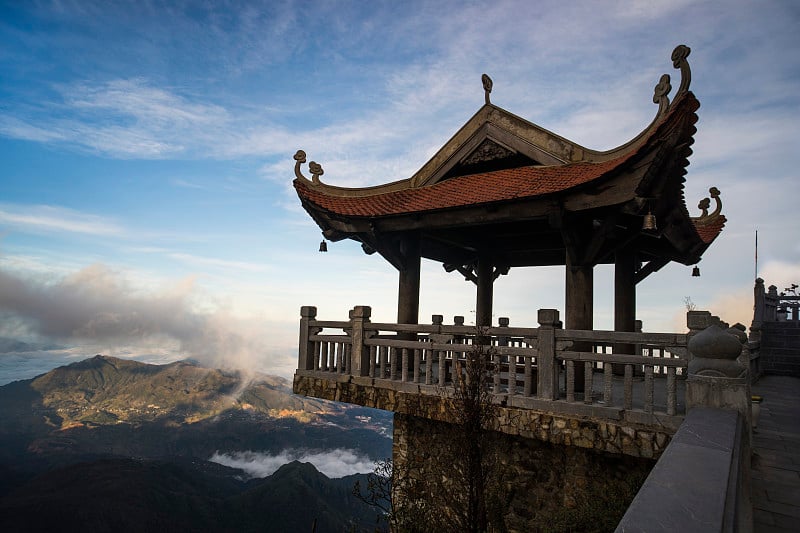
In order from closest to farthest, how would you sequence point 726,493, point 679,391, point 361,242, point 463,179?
point 726,493 → point 679,391 → point 463,179 → point 361,242

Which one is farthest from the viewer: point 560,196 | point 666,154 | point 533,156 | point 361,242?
point 361,242

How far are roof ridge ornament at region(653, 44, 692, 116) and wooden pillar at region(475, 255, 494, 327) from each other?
243 inches

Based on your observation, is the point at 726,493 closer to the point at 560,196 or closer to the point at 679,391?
the point at 560,196

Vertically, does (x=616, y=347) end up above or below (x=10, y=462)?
above

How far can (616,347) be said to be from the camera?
11.2 metres

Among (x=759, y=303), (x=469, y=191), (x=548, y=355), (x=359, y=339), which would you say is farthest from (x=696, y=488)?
(x=759, y=303)

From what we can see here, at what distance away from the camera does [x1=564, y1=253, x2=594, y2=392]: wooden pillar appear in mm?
8148

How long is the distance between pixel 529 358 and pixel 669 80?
473 cm

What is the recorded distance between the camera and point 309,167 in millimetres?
12008

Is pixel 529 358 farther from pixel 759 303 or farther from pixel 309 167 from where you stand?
pixel 759 303

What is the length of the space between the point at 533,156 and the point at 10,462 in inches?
9977

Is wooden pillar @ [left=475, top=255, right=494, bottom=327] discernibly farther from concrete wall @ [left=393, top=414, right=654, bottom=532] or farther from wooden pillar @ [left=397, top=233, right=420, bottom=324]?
concrete wall @ [left=393, top=414, right=654, bottom=532]

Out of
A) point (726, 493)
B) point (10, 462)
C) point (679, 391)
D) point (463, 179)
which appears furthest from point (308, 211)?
point (10, 462)

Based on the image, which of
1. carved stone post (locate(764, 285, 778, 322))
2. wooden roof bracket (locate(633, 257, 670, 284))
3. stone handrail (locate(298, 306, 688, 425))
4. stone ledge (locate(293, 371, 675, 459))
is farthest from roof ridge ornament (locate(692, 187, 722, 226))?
carved stone post (locate(764, 285, 778, 322))
